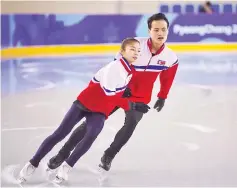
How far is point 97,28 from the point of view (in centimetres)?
833

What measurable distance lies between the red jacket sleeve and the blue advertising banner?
4.99 m

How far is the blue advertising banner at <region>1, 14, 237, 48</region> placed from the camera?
802cm

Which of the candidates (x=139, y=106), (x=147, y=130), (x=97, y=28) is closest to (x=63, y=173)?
(x=139, y=106)

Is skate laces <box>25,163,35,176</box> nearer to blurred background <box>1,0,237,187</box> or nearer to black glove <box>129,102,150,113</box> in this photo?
blurred background <box>1,0,237,187</box>

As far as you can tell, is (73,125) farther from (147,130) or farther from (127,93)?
(147,130)

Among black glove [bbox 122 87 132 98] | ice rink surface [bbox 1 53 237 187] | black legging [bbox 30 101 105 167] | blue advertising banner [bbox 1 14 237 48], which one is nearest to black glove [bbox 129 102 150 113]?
black glove [bbox 122 87 132 98]

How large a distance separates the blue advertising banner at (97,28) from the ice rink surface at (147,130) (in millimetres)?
984

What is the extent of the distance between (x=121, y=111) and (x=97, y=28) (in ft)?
17.0

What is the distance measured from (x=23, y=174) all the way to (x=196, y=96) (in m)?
3.03

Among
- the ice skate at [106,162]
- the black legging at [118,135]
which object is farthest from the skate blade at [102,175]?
the black legging at [118,135]

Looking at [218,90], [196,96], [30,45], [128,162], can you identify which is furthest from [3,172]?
[30,45]

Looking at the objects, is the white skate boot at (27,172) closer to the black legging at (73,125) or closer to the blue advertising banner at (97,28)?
the black legging at (73,125)

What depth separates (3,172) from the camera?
2.88m

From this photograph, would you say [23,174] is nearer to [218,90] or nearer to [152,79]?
[152,79]
